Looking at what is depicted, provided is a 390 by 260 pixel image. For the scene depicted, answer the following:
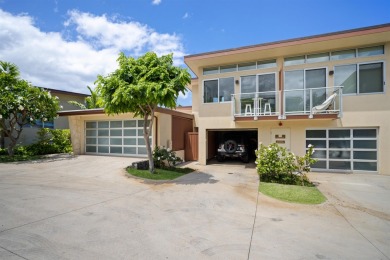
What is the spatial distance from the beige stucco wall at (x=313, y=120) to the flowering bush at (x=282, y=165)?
308 cm

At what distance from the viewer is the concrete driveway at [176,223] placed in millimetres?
3484

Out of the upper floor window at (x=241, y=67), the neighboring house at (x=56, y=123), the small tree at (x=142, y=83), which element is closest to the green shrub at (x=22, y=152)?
the neighboring house at (x=56, y=123)

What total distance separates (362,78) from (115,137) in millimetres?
14905

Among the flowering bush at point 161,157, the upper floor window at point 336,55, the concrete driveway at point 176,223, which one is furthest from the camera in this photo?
the flowering bush at point 161,157

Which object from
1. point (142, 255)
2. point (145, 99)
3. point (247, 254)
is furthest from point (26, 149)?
point (247, 254)

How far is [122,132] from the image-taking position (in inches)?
575

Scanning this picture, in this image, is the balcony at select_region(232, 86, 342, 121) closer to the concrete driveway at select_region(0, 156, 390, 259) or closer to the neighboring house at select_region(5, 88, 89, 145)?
the concrete driveway at select_region(0, 156, 390, 259)

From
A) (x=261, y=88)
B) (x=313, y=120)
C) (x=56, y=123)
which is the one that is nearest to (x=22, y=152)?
(x=56, y=123)

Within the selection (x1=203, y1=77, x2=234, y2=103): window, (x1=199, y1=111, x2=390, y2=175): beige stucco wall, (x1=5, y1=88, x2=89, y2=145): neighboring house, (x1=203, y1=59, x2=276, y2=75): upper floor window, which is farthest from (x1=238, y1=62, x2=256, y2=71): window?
(x1=5, y1=88, x2=89, y2=145): neighboring house

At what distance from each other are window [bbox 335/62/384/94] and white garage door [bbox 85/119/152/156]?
38.6ft

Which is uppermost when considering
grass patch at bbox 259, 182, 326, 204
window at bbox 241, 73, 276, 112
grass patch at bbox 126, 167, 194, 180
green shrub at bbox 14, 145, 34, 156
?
window at bbox 241, 73, 276, 112

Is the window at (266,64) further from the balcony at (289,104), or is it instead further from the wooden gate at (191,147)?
the wooden gate at (191,147)

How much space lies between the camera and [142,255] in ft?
10.9

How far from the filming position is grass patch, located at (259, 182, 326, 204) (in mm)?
6348
